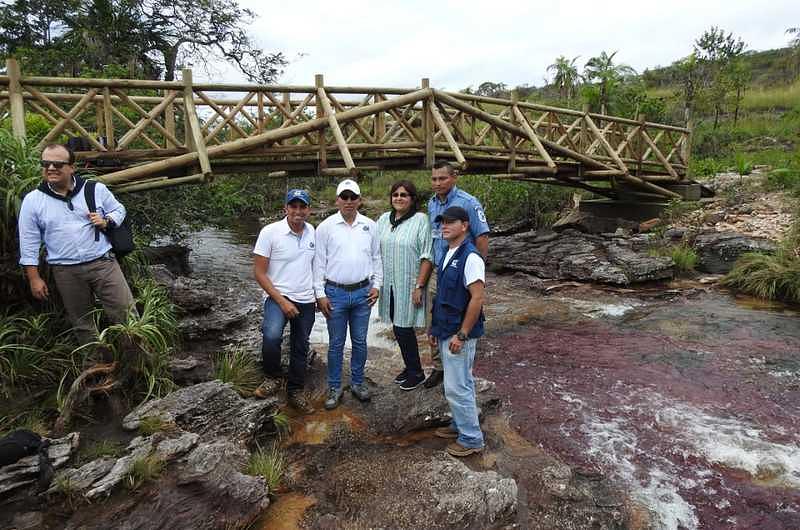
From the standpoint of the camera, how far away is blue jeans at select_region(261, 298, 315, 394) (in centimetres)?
435

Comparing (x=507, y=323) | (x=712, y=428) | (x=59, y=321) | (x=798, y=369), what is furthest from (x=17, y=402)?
(x=798, y=369)

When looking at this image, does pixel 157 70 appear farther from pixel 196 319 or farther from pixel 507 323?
pixel 507 323

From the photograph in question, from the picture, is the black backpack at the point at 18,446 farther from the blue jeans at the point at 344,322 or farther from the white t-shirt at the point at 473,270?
the white t-shirt at the point at 473,270

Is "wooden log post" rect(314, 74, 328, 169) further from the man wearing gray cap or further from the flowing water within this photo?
the man wearing gray cap

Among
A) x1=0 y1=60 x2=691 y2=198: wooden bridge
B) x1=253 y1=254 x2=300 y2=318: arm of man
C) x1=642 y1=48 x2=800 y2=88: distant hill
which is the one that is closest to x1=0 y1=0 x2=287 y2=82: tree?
x1=0 y1=60 x2=691 y2=198: wooden bridge

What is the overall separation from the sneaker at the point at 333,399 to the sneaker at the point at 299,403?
0.16 metres

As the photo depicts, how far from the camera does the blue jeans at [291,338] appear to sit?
4352 millimetres

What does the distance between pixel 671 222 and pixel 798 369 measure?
783 centimetres

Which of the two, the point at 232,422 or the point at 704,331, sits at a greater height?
the point at 232,422

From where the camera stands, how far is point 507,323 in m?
8.05

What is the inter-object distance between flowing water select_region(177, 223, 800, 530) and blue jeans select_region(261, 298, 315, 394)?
1761mm

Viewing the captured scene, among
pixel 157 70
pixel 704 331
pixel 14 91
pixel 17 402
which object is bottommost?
pixel 704 331

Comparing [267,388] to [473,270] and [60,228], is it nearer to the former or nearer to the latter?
[60,228]

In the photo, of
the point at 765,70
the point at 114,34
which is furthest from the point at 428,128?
the point at 765,70
